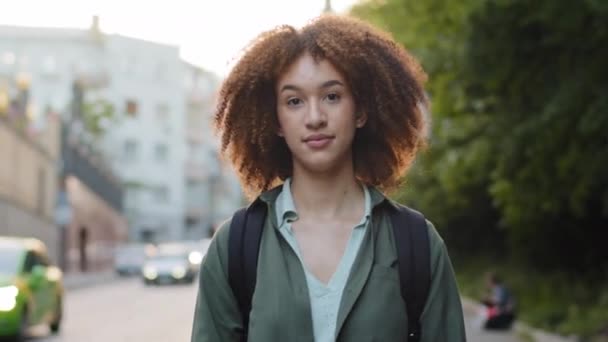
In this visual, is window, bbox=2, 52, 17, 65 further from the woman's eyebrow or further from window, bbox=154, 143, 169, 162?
the woman's eyebrow

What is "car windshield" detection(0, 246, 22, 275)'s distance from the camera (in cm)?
1992

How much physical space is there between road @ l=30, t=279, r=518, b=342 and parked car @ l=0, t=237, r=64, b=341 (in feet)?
1.78

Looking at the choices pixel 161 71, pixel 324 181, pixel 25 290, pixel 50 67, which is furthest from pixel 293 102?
pixel 161 71

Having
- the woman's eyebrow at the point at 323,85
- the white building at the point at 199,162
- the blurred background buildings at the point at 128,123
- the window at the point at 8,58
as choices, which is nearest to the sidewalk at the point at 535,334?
the woman's eyebrow at the point at 323,85

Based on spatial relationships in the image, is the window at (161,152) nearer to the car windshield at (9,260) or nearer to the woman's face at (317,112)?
the car windshield at (9,260)

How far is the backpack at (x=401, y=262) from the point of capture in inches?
149

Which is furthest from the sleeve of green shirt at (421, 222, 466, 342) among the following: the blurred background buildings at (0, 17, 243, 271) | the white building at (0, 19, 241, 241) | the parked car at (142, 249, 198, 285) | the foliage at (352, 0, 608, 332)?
the white building at (0, 19, 241, 241)

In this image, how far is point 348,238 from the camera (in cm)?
390

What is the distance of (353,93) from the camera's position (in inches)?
157

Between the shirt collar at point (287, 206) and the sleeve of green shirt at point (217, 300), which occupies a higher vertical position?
the shirt collar at point (287, 206)

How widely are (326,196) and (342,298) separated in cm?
38

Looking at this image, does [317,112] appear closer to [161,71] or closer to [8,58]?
[8,58]

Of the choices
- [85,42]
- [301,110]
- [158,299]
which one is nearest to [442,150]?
[158,299]

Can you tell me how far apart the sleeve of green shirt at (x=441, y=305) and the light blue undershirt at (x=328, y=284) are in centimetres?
20
